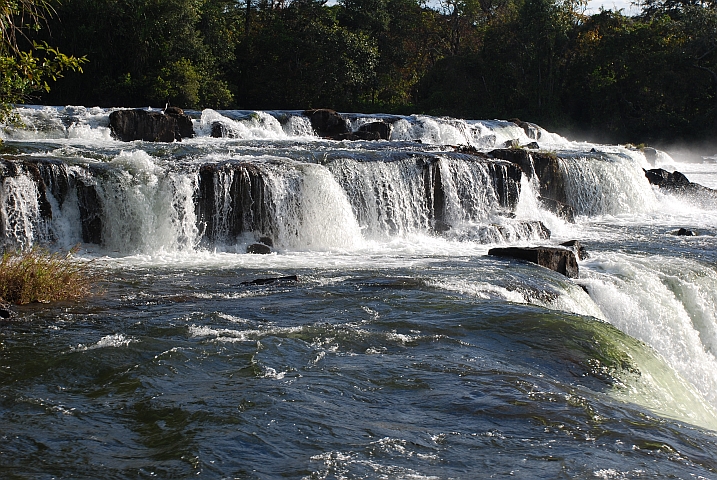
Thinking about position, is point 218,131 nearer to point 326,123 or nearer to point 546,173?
point 326,123

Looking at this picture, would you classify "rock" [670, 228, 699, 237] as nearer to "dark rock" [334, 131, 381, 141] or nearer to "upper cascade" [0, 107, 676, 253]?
"upper cascade" [0, 107, 676, 253]

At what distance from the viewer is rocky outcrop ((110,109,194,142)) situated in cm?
2236

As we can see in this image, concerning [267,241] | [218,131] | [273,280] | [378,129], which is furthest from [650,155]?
[273,280]

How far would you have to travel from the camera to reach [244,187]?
15039 mm

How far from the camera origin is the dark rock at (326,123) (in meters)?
27.4

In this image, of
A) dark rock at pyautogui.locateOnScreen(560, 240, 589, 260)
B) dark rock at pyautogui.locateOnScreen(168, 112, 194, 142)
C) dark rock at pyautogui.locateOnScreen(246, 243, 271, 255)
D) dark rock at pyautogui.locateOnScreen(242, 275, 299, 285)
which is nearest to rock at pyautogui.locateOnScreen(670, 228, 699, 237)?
dark rock at pyautogui.locateOnScreen(560, 240, 589, 260)

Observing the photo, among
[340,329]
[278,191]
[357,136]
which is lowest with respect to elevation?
[340,329]

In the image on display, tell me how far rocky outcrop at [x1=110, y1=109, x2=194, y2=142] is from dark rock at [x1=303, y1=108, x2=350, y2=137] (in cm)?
549

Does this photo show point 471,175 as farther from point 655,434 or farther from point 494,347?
point 655,434

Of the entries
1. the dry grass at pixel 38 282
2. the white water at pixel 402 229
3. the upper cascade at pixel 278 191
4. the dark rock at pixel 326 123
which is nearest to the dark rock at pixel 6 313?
the dry grass at pixel 38 282

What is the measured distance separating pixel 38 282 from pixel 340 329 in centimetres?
358

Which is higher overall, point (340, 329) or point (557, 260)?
point (557, 260)

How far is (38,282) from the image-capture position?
9195mm

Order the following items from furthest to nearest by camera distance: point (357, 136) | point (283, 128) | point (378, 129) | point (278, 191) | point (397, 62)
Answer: point (397, 62) → point (378, 129) → point (283, 128) → point (357, 136) → point (278, 191)
